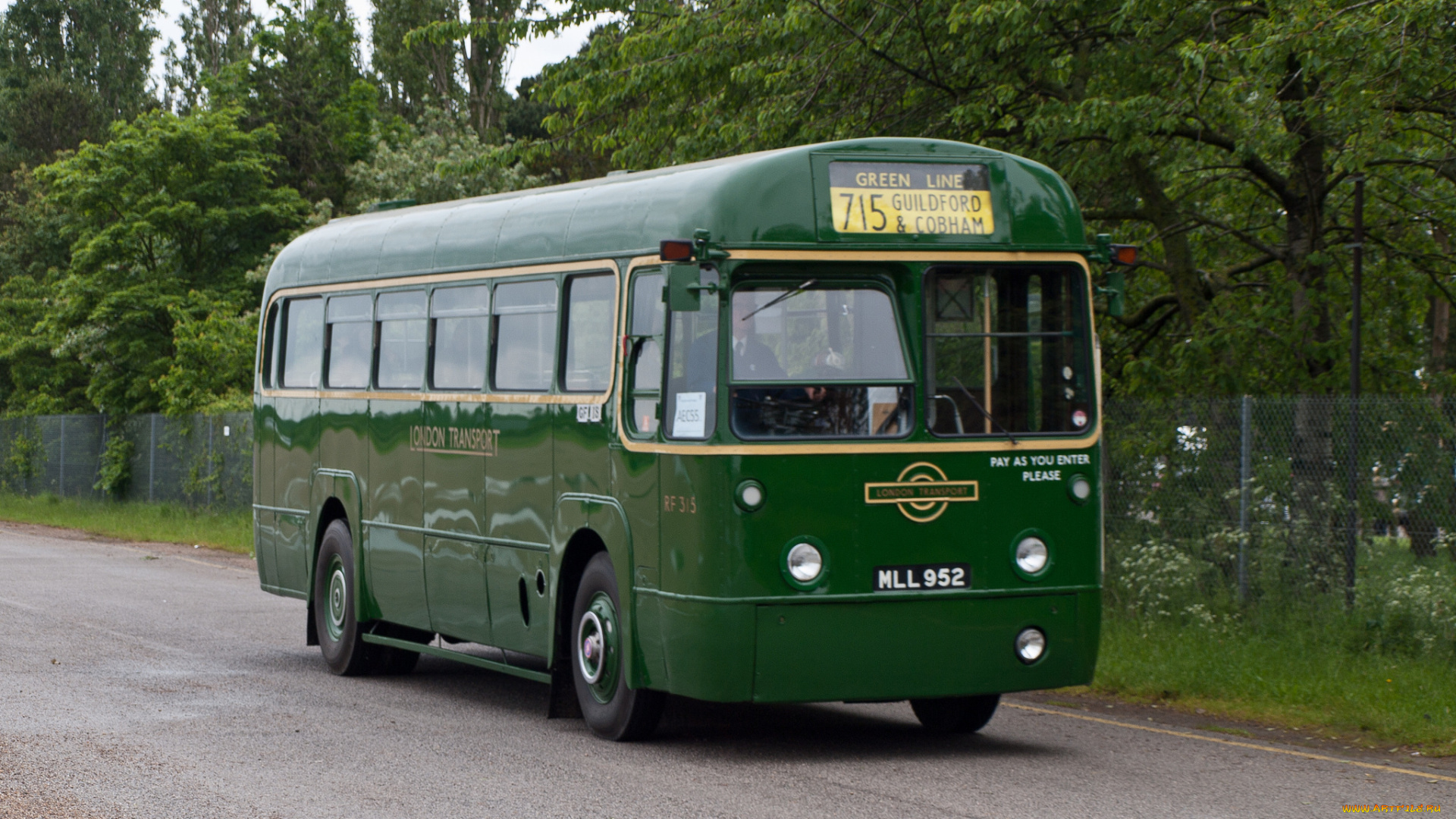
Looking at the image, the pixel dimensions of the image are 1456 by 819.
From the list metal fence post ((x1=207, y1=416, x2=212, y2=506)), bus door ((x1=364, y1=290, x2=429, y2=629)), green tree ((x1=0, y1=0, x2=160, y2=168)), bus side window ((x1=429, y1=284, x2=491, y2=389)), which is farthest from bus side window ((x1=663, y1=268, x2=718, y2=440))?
green tree ((x1=0, y1=0, x2=160, y2=168))

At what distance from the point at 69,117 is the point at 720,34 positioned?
53625 mm

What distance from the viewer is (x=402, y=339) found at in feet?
40.9

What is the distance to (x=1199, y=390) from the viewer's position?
16109 mm

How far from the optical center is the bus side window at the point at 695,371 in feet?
29.7

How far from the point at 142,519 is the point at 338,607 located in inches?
815

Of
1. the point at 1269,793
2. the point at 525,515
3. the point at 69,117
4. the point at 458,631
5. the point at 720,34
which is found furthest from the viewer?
the point at 69,117

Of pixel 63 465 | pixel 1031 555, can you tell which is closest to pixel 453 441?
pixel 1031 555

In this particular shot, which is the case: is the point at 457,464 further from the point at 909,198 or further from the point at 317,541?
the point at 909,198

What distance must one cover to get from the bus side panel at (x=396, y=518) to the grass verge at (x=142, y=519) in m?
14.6

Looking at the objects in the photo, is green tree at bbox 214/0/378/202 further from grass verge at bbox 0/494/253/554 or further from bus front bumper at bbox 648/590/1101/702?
bus front bumper at bbox 648/590/1101/702

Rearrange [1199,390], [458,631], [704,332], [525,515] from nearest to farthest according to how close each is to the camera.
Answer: [704,332] < [525,515] < [458,631] < [1199,390]

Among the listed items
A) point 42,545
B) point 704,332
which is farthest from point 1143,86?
point 42,545

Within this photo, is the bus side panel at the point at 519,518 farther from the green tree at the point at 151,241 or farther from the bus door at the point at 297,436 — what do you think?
the green tree at the point at 151,241

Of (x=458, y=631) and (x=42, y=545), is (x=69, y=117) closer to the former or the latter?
(x=42, y=545)
